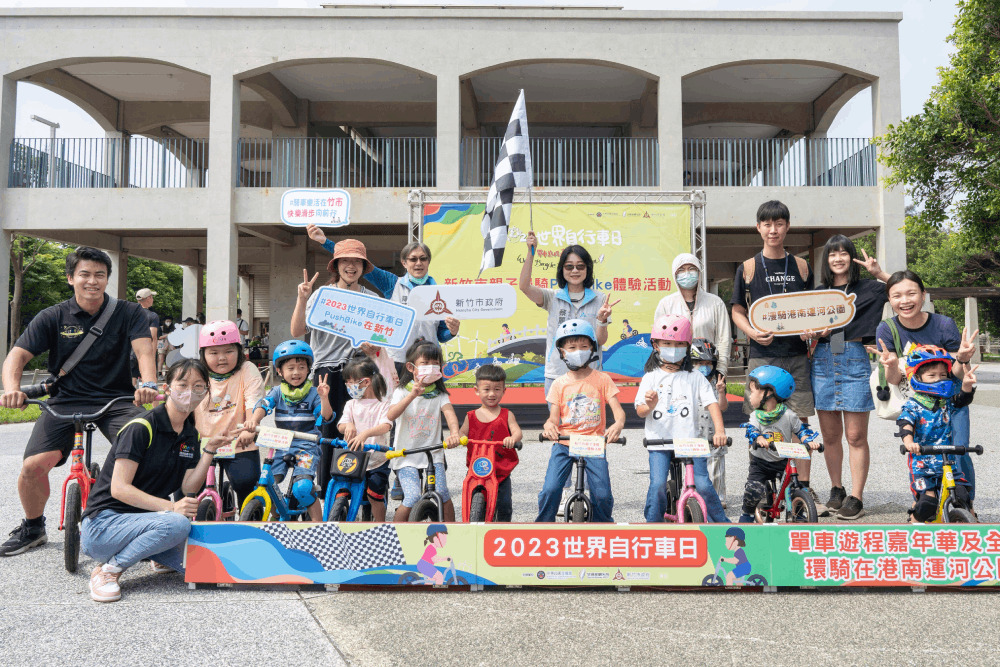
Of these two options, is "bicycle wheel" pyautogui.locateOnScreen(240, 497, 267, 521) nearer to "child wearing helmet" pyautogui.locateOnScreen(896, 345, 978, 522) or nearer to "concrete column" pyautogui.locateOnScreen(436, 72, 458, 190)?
"child wearing helmet" pyautogui.locateOnScreen(896, 345, 978, 522)

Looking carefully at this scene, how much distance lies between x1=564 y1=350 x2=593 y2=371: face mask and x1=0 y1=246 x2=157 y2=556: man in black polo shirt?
2570 mm

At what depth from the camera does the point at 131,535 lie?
3.57m

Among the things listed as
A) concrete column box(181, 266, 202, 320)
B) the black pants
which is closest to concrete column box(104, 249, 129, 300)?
concrete column box(181, 266, 202, 320)

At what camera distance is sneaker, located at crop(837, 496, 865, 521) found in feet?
16.1

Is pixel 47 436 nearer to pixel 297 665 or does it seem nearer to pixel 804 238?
→ pixel 297 665

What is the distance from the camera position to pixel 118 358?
4531mm

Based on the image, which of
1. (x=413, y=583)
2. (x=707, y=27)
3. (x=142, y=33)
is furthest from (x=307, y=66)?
(x=413, y=583)

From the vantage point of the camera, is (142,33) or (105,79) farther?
(105,79)

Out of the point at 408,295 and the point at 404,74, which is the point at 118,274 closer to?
the point at 404,74

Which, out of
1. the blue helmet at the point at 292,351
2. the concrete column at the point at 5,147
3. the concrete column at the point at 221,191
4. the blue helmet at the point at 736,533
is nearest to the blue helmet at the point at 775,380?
the blue helmet at the point at 736,533

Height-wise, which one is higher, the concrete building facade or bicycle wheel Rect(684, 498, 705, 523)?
the concrete building facade

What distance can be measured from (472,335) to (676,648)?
29.3 ft

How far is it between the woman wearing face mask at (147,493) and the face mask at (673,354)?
269cm

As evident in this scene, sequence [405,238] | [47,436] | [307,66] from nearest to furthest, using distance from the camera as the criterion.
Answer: [47,436] < [307,66] < [405,238]
